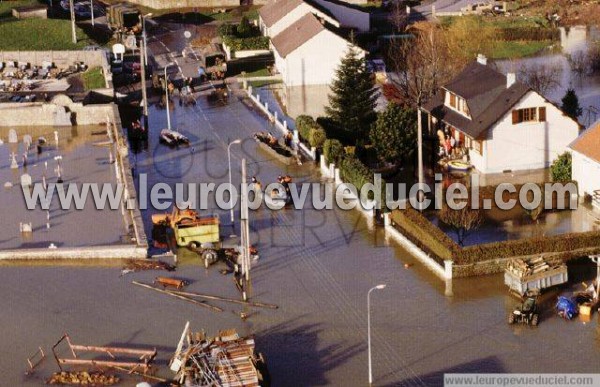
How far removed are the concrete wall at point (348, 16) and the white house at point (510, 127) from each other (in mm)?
26189

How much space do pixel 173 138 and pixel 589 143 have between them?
748 inches

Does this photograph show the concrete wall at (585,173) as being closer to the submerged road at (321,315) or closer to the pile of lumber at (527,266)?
the pile of lumber at (527,266)

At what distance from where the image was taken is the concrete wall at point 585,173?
44.1 metres

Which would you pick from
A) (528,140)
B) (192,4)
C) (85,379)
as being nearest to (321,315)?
(85,379)

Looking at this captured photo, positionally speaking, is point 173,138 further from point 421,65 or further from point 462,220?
point 462,220

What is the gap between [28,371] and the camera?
32.8m

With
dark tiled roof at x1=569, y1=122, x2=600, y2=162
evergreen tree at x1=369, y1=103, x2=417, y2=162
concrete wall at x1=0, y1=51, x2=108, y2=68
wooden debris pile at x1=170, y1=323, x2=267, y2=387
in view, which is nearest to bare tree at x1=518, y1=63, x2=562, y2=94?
evergreen tree at x1=369, y1=103, x2=417, y2=162

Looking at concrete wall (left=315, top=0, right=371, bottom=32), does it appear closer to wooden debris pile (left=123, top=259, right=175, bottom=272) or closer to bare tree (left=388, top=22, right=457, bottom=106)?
bare tree (left=388, top=22, right=457, bottom=106)

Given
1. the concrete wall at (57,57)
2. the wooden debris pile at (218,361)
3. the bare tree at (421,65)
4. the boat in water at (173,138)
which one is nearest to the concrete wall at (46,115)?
the boat in water at (173,138)

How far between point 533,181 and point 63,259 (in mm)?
18198

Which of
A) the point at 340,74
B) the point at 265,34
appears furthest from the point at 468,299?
the point at 265,34

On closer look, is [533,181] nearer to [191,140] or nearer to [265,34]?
[191,140]

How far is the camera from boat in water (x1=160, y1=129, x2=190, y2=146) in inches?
2141

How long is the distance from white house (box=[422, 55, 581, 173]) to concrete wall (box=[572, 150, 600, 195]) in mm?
2334
